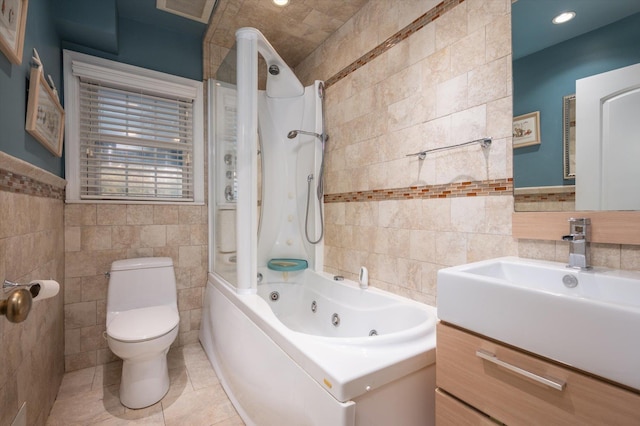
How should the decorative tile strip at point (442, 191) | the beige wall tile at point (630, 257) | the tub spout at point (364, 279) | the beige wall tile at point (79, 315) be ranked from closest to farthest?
the beige wall tile at point (630, 257) → the decorative tile strip at point (442, 191) → the tub spout at point (364, 279) → the beige wall tile at point (79, 315)

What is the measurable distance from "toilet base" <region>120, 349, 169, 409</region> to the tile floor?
0.04 metres

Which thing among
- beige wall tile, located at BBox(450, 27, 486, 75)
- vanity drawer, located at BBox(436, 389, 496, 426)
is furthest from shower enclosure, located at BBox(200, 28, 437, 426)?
beige wall tile, located at BBox(450, 27, 486, 75)

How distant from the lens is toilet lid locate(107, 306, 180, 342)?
171 cm

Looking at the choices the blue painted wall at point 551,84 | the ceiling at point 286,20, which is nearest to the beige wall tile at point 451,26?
the blue painted wall at point 551,84

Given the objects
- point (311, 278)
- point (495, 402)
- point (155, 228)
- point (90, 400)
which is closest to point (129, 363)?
point (90, 400)

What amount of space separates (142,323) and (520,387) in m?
1.98

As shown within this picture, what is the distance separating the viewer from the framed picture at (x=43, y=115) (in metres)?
1.35

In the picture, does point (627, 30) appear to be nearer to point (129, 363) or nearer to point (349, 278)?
point (349, 278)

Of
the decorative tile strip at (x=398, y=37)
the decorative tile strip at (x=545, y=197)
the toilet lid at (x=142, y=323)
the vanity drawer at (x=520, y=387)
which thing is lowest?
the toilet lid at (x=142, y=323)

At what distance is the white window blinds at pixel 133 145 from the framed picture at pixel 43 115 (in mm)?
344

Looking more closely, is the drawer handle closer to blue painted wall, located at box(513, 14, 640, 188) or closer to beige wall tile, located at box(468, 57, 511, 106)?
blue painted wall, located at box(513, 14, 640, 188)

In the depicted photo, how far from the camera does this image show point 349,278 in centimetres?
221

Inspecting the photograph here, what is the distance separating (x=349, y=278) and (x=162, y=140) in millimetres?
1892

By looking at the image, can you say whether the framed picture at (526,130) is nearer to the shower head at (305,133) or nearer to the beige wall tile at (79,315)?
the shower head at (305,133)
